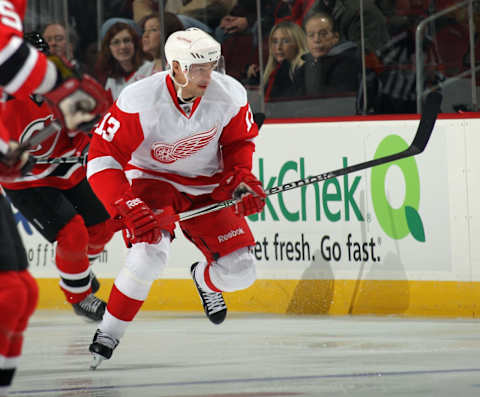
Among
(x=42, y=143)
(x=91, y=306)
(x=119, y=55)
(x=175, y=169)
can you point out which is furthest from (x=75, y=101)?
(x=119, y=55)

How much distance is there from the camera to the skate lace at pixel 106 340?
3947 millimetres

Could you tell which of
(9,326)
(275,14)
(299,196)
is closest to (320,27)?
(275,14)

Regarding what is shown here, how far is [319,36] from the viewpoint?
5.67 metres

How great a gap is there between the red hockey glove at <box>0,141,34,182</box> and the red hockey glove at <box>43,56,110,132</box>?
0.14 m

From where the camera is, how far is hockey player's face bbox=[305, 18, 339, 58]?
222 inches

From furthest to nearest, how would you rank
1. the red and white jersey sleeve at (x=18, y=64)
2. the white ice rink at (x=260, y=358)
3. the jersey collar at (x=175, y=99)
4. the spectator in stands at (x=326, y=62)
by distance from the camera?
the spectator in stands at (x=326, y=62), the jersey collar at (x=175, y=99), the white ice rink at (x=260, y=358), the red and white jersey sleeve at (x=18, y=64)

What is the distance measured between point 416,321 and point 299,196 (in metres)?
0.87

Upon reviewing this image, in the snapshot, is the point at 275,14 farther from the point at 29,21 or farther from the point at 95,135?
the point at 95,135

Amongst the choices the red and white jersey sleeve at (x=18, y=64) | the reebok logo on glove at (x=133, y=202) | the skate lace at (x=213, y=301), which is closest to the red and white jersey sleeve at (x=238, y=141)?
the reebok logo on glove at (x=133, y=202)

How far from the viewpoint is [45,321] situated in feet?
18.3

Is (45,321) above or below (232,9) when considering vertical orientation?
below

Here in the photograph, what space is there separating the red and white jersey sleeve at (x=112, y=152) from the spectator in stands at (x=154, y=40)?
200 cm

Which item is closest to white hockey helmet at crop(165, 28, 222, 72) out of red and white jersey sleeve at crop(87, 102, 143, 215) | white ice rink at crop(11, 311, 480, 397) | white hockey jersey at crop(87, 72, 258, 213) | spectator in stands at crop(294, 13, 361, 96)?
white hockey jersey at crop(87, 72, 258, 213)

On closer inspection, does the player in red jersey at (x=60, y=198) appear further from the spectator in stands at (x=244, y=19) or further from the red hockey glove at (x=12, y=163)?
the red hockey glove at (x=12, y=163)
